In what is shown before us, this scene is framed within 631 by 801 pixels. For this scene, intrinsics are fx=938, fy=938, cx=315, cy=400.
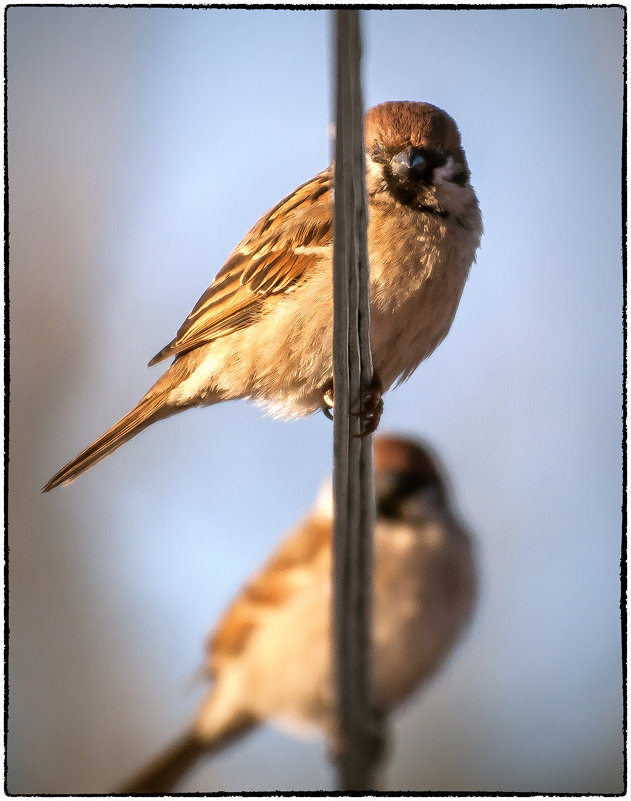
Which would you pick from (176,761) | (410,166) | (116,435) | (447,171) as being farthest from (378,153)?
(176,761)

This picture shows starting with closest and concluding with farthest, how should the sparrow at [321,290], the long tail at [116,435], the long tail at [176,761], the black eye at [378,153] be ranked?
the long tail at [176,761], the sparrow at [321,290], the black eye at [378,153], the long tail at [116,435]

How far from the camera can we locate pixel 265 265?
301 cm

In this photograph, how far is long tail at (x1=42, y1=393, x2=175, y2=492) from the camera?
297cm

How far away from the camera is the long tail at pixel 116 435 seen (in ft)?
9.75

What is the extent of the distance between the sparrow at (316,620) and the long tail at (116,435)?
29.0 inches

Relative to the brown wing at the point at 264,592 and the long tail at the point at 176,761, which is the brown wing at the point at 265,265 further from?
the long tail at the point at 176,761

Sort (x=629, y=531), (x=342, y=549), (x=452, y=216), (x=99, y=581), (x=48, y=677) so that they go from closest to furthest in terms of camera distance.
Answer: (x=342, y=549)
(x=629, y=531)
(x=452, y=216)
(x=48, y=677)
(x=99, y=581)

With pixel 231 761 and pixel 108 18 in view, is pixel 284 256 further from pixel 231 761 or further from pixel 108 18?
pixel 231 761

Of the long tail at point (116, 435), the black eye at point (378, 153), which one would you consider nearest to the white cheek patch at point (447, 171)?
the black eye at point (378, 153)

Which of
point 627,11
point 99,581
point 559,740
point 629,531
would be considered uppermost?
point 627,11

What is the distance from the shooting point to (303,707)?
2.92 metres

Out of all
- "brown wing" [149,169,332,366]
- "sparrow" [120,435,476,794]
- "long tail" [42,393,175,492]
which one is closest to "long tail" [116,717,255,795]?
"sparrow" [120,435,476,794]

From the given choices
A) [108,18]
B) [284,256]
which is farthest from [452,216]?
[108,18]

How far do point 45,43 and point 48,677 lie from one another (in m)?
2.11
